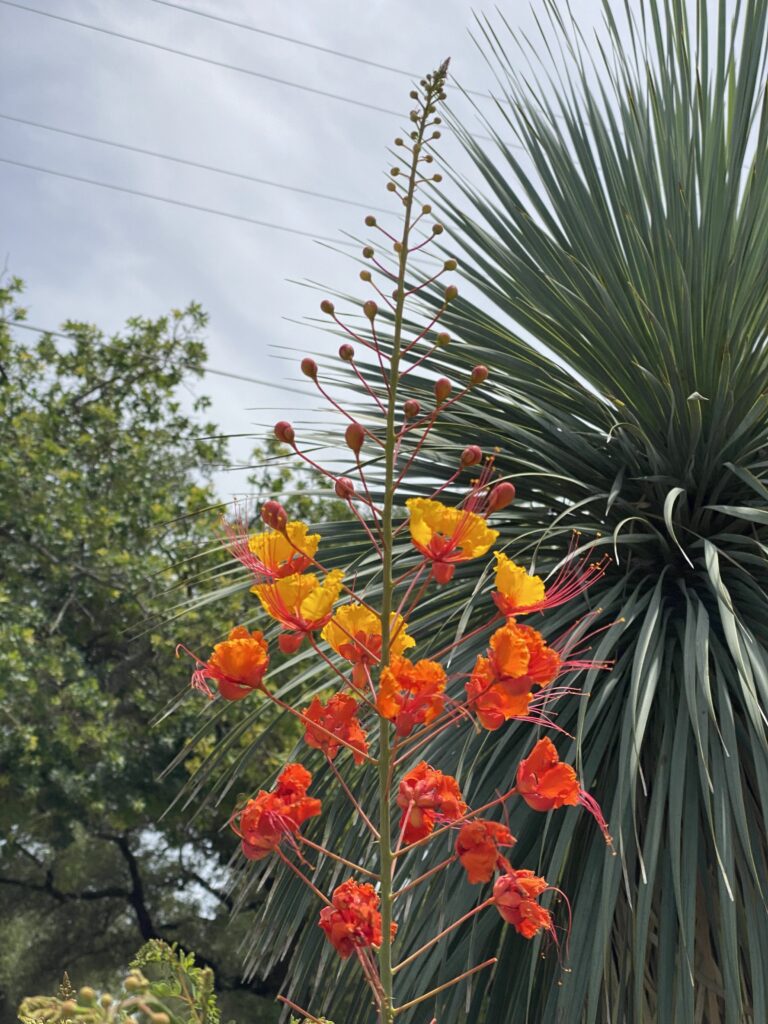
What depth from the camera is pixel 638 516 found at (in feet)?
7.63

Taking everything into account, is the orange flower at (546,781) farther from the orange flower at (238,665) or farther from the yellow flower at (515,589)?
the orange flower at (238,665)

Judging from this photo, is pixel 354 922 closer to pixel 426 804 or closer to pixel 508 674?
pixel 426 804

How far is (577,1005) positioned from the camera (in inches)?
67.1

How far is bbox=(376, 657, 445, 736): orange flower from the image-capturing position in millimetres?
873

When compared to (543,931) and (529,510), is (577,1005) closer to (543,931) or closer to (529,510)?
(543,931)

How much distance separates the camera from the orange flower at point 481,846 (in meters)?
0.88

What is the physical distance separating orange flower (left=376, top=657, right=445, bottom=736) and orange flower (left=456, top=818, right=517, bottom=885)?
0.31 feet

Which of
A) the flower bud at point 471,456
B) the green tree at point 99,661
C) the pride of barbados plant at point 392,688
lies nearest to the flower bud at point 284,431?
the pride of barbados plant at point 392,688

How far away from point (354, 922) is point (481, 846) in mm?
124

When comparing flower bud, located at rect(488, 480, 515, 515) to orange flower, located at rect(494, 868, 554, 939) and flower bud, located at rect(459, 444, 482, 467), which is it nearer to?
flower bud, located at rect(459, 444, 482, 467)

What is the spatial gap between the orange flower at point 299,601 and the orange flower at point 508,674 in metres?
0.15

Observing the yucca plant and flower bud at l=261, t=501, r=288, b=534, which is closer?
flower bud at l=261, t=501, r=288, b=534

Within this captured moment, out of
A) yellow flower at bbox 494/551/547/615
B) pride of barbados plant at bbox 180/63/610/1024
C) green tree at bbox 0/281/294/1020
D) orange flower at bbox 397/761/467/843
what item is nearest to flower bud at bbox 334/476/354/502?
pride of barbados plant at bbox 180/63/610/1024

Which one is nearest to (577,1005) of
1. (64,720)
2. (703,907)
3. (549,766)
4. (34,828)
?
(703,907)
